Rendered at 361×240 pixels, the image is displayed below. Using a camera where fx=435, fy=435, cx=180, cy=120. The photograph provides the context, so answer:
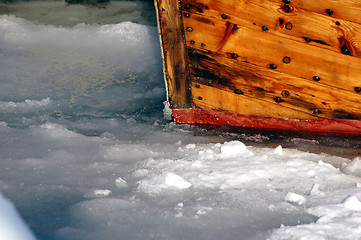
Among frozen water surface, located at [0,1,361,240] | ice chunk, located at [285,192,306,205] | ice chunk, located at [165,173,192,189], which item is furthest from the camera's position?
ice chunk, located at [165,173,192,189]

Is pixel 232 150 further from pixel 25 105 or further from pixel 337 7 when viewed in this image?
pixel 25 105

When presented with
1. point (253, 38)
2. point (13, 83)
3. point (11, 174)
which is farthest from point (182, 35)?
point (13, 83)

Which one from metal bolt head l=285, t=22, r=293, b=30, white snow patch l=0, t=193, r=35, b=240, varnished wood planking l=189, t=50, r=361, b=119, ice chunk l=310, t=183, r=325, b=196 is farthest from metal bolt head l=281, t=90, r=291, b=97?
white snow patch l=0, t=193, r=35, b=240

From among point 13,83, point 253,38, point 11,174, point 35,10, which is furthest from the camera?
point 35,10

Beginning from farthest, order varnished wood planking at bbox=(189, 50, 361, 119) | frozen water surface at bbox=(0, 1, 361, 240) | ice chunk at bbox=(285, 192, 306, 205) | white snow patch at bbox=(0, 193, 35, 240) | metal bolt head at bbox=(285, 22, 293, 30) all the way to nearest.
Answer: varnished wood planking at bbox=(189, 50, 361, 119) < metal bolt head at bbox=(285, 22, 293, 30) < ice chunk at bbox=(285, 192, 306, 205) < frozen water surface at bbox=(0, 1, 361, 240) < white snow patch at bbox=(0, 193, 35, 240)

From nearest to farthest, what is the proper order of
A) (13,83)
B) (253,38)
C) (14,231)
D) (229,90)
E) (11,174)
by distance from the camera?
(14,231)
(11,174)
(253,38)
(229,90)
(13,83)

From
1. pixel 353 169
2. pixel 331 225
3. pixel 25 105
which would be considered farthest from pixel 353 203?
pixel 25 105

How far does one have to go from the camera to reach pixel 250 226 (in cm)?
170

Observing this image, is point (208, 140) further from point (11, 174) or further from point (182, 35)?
point (11, 174)

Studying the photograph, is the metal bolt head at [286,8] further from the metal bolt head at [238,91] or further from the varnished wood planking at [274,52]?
the metal bolt head at [238,91]

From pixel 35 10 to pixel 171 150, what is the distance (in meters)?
4.70

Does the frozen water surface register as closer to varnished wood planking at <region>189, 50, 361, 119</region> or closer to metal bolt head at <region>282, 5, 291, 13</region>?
varnished wood planking at <region>189, 50, 361, 119</region>

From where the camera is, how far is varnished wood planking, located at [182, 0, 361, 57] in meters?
2.33

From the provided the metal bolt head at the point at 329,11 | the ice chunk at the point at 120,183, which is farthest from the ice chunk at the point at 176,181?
the metal bolt head at the point at 329,11
